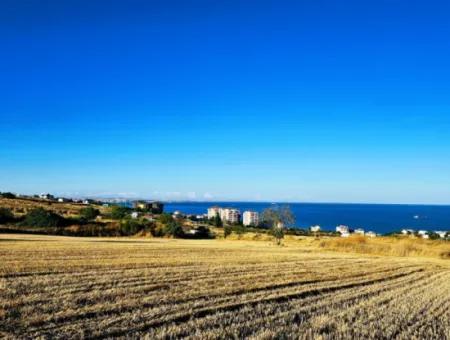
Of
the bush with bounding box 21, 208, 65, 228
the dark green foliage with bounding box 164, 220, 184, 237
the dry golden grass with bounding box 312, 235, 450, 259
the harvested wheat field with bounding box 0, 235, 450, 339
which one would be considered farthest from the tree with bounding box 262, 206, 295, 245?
the harvested wheat field with bounding box 0, 235, 450, 339

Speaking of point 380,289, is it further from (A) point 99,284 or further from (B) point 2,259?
(B) point 2,259

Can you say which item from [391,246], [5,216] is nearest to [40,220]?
[5,216]

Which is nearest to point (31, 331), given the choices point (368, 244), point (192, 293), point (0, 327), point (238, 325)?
point (0, 327)

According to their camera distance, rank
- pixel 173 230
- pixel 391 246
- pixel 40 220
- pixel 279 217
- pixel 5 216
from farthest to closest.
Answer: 1. pixel 173 230
2. pixel 5 216
3. pixel 40 220
4. pixel 279 217
5. pixel 391 246

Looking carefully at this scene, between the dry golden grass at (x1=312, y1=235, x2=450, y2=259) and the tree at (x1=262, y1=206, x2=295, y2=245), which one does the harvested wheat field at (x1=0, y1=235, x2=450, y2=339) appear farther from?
the tree at (x1=262, y1=206, x2=295, y2=245)

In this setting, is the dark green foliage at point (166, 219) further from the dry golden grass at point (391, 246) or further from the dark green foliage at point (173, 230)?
the dry golden grass at point (391, 246)

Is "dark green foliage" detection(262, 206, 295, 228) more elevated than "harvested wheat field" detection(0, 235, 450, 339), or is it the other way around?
"dark green foliage" detection(262, 206, 295, 228)

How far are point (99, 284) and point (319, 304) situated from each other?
6731 millimetres

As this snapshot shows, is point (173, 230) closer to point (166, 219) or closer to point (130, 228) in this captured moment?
point (130, 228)

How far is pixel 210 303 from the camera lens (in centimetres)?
1231

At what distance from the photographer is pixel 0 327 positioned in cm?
905

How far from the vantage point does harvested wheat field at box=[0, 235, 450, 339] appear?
9414 mm

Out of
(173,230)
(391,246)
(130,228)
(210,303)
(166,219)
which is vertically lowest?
(391,246)

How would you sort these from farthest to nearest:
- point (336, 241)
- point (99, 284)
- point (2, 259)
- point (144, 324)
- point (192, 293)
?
point (336, 241), point (2, 259), point (99, 284), point (192, 293), point (144, 324)
